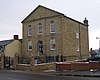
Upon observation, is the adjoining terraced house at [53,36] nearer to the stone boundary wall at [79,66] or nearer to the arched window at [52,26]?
the arched window at [52,26]

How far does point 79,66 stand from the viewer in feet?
102

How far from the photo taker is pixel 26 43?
51438 millimetres

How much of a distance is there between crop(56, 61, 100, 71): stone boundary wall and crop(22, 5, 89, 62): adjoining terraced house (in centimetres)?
1014

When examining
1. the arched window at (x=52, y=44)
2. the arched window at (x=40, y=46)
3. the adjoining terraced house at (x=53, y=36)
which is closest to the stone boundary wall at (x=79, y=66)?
the adjoining terraced house at (x=53, y=36)

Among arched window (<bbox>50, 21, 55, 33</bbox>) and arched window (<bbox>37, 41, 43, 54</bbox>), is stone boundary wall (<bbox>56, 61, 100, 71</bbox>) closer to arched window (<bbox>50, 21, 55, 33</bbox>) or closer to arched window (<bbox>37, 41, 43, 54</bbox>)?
arched window (<bbox>50, 21, 55, 33</bbox>)

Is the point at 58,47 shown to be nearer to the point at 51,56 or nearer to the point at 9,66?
the point at 51,56

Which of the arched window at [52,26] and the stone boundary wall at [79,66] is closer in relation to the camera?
the stone boundary wall at [79,66]

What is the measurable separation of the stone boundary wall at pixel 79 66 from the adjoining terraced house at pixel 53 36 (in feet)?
33.3

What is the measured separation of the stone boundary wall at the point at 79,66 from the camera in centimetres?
2970

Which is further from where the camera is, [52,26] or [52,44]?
[52,26]

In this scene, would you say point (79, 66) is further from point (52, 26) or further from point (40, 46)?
point (40, 46)

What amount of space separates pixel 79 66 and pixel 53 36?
16170mm

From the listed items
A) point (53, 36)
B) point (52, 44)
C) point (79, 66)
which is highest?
point (53, 36)

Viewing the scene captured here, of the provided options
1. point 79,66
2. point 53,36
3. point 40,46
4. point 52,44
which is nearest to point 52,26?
point 53,36
